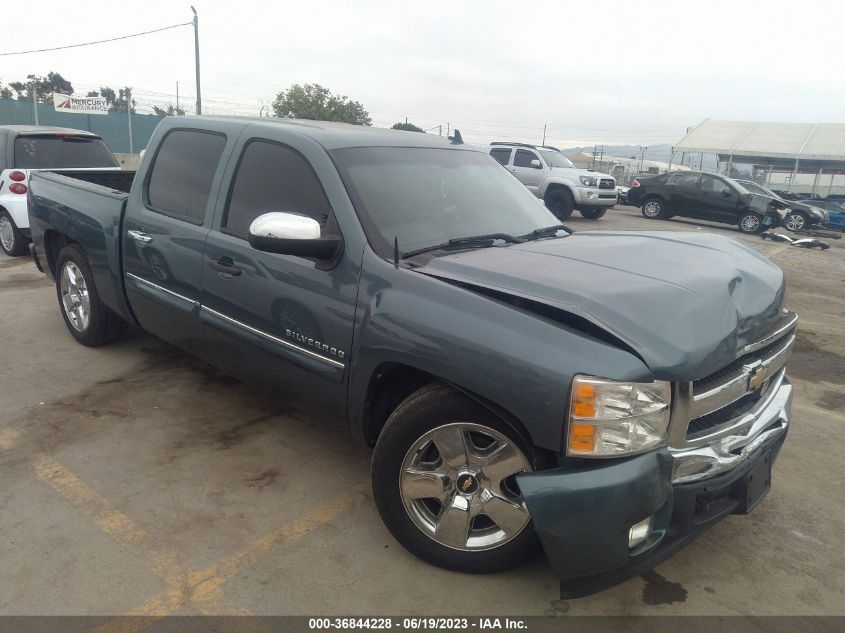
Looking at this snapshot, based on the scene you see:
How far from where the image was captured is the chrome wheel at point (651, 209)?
18906 mm

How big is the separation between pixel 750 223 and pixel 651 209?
288cm

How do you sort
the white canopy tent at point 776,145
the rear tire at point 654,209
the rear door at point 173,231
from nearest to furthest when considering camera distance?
the rear door at point 173,231 → the rear tire at point 654,209 → the white canopy tent at point 776,145

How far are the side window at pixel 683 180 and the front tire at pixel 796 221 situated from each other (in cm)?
274

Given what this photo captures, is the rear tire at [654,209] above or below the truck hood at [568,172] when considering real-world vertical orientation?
below

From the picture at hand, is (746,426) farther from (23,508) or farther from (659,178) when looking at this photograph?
(659,178)

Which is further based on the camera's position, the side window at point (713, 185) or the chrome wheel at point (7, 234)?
the side window at point (713, 185)

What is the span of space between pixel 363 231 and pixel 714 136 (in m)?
44.2

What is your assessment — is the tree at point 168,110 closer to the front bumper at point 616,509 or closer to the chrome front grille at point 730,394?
the chrome front grille at point 730,394

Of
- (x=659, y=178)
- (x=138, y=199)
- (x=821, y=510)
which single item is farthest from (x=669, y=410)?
(x=659, y=178)

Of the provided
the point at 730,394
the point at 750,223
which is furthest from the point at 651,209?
the point at 730,394

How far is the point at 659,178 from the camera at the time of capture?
61.4 feet

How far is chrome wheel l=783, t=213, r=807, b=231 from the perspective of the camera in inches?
699

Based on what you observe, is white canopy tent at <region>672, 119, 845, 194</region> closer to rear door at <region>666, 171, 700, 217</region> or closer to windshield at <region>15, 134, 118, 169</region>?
rear door at <region>666, 171, 700, 217</region>

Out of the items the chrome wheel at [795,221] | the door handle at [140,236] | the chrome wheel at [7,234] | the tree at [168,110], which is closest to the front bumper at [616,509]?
the door handle at [140,236]
